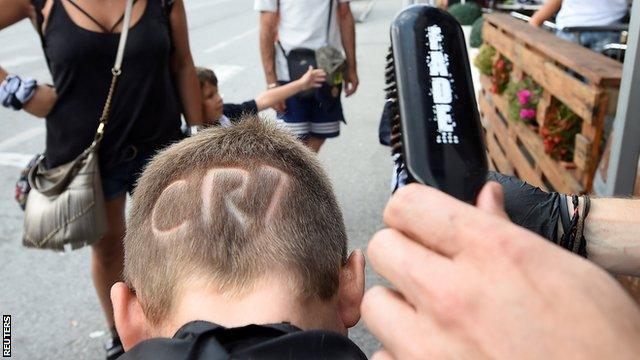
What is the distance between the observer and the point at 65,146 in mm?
2605

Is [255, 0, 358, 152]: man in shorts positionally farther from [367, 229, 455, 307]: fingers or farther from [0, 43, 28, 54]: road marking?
[0, 43, 28, 54]: road marking

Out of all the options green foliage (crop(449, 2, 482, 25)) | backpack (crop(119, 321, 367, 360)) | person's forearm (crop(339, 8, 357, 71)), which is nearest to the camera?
backpack (crop(119, 321, 367, 360))

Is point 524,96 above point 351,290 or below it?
below

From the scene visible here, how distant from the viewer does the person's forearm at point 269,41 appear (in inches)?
161

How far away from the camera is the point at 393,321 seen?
2.16ft

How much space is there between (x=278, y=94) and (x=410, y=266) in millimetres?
3165

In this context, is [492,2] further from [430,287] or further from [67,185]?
[430,287]

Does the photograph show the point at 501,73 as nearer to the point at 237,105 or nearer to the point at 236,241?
the point at 237,105

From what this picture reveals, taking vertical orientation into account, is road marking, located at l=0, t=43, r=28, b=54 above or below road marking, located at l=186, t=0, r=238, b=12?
above

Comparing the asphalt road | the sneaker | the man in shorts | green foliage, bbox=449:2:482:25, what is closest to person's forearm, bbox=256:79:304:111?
the man in shorts

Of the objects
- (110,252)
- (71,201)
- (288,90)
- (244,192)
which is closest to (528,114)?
(288,90)

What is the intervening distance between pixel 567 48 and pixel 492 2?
8.10 m

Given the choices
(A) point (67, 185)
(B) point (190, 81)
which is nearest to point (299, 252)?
(A) point (67, 185)

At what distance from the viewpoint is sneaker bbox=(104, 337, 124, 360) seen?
2.96 m
